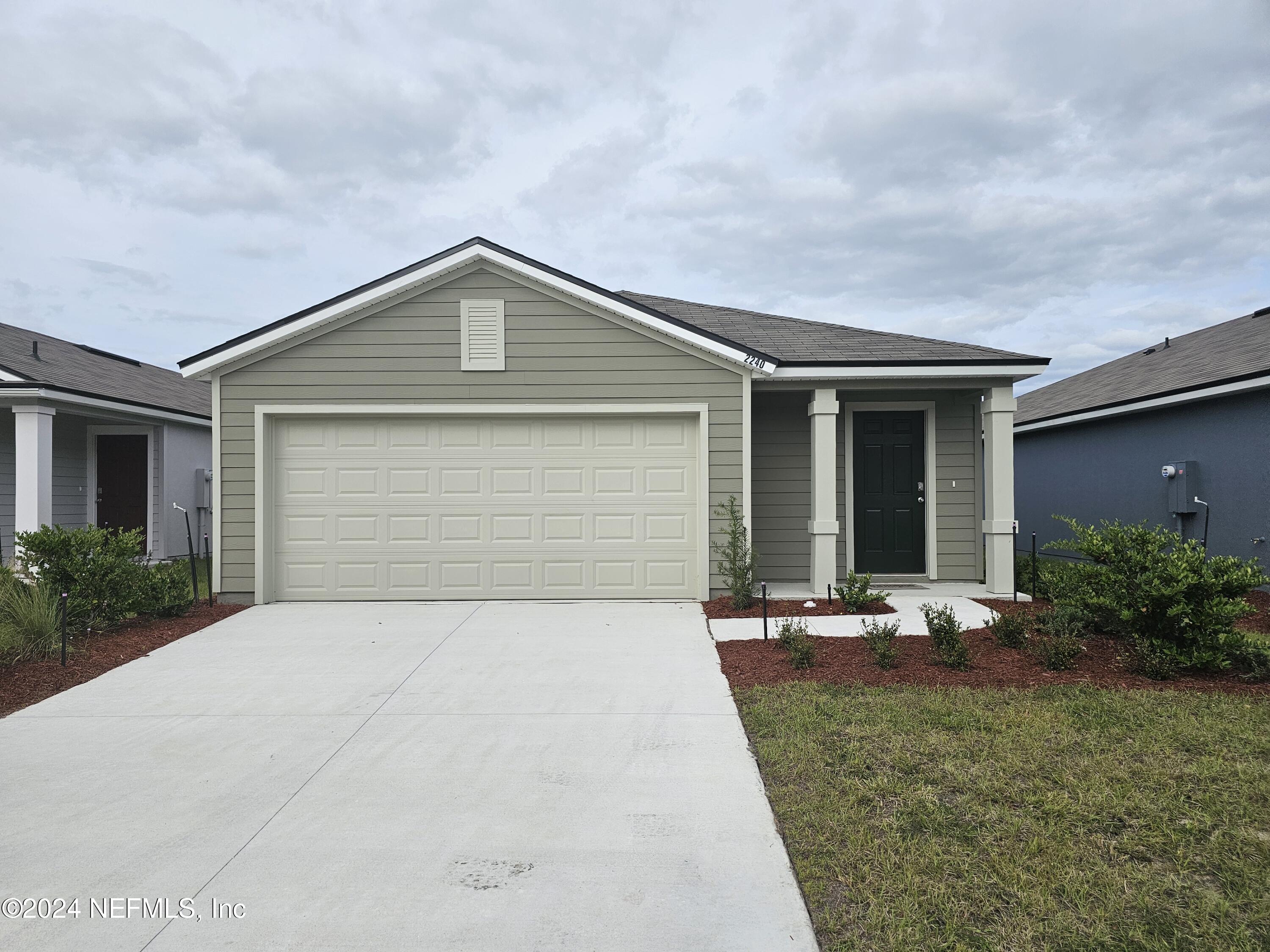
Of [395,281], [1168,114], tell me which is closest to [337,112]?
[395,281]

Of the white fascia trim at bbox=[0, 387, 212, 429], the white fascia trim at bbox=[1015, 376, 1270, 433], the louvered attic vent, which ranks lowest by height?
the white fascia trim at bbox=[1015, 376, 1270, 433]

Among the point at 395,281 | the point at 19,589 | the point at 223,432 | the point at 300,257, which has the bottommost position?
the point at 19,589

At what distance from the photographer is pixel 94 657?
251 inches

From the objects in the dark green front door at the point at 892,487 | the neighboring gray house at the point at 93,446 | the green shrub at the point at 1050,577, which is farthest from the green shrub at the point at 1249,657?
the neighboring gray house at the point at 93,446

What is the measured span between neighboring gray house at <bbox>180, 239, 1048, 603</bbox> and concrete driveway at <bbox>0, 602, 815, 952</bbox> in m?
2.63

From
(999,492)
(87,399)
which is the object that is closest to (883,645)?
(999,492)

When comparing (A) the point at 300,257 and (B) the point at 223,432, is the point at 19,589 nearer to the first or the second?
(B) the point at 223,432

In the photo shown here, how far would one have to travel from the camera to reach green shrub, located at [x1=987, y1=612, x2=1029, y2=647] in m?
6.13

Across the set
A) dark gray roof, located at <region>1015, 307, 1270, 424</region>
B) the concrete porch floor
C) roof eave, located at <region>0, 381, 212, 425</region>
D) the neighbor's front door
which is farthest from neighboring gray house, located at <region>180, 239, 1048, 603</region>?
the neighbor's front door

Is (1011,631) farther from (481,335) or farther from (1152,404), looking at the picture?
(1152,404)

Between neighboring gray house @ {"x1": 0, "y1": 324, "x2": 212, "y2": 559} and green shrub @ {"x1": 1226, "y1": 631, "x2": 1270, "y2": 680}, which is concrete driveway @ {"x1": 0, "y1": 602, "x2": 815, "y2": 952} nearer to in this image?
green shrub @ {"x1": 1226, "y1": 631, "x2": 1270, "y2": 680}

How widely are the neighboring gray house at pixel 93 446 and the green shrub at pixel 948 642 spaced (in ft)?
36.8

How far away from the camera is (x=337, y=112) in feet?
43.8

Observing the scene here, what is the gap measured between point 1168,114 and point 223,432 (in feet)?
52.0
